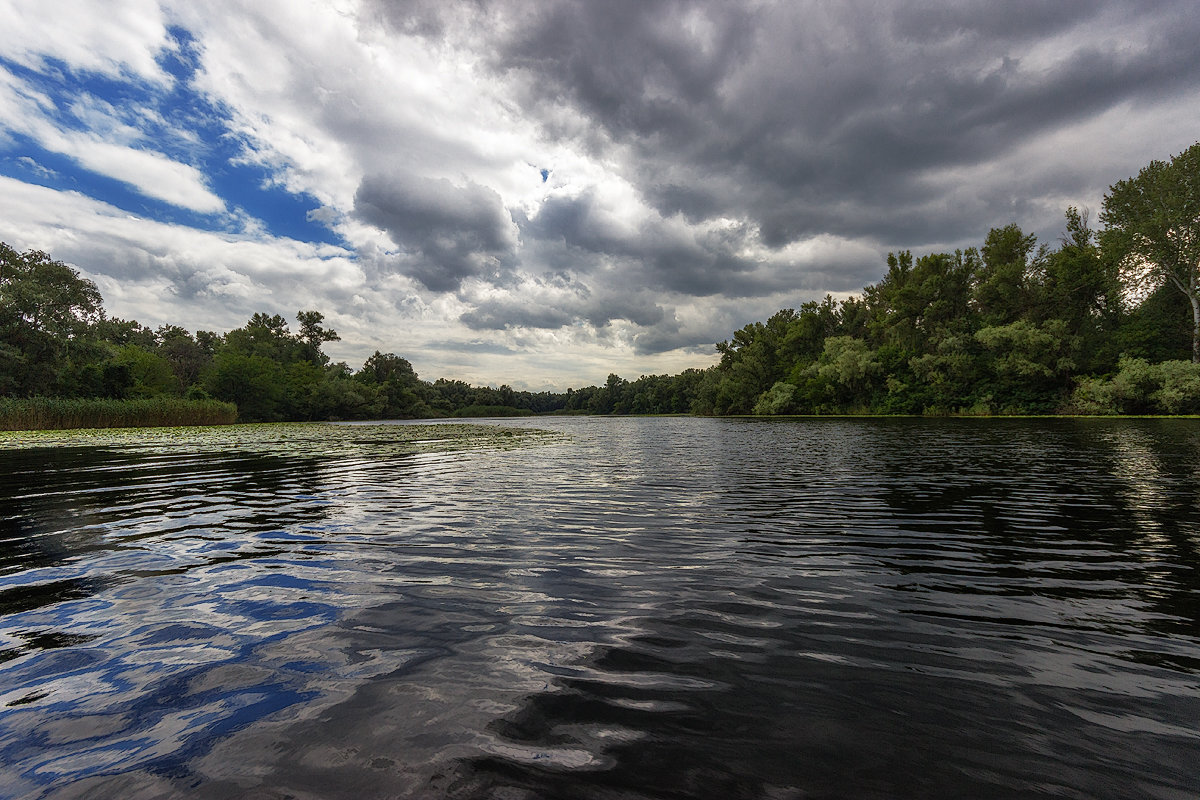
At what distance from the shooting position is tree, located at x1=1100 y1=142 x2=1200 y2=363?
54.7 meters

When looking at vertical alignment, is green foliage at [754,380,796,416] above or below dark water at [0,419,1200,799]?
above

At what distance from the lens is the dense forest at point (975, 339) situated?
183ft

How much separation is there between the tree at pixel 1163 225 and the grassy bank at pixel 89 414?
4381 inches

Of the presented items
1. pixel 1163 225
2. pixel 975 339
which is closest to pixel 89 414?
pixel 975 339

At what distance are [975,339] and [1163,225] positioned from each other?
21.3 meters

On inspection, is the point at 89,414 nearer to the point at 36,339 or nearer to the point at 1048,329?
the point at 36,339

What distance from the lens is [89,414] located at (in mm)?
48625

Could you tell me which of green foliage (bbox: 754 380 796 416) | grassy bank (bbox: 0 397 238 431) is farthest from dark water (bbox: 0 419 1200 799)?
green foliage (bbox: 754 380 796 416)

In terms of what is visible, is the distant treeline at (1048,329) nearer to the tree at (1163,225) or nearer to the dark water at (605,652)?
the tree at (1163,225)

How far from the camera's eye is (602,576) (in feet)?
23.0

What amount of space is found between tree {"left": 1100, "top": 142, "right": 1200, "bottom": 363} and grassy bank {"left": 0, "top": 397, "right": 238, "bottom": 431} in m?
111

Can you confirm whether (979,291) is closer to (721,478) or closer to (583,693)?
(721,478)

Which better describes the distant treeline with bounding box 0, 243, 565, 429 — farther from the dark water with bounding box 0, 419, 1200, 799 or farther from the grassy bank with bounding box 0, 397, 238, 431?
the dark water with bounding box 0, 419, 1200, 799

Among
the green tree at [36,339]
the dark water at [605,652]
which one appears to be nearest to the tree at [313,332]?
the green tree at [36,339]
